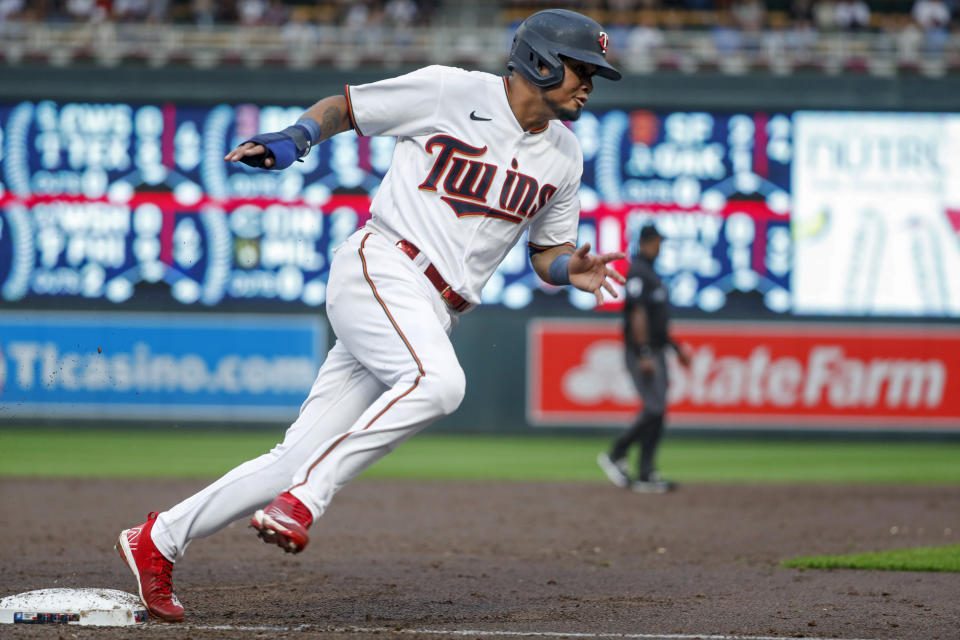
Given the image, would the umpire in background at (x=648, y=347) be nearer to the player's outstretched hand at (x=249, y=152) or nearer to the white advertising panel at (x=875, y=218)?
the white advertising panel at (x=875, y=218)

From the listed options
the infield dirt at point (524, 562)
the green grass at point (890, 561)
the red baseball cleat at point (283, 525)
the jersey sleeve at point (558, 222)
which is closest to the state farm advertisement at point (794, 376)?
the infield dirt at point (524, 562)

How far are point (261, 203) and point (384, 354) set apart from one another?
34.5 ft

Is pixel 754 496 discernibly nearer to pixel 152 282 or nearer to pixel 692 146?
Result: pixel 692 146

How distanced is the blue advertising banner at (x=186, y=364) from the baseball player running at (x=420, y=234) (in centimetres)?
1042

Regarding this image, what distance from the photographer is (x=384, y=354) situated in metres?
4.03

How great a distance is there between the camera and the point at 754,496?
9.37 m

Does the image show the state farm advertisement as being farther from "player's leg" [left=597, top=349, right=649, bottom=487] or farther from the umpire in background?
the umpire in background

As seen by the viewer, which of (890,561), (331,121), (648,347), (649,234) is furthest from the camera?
(648,347)

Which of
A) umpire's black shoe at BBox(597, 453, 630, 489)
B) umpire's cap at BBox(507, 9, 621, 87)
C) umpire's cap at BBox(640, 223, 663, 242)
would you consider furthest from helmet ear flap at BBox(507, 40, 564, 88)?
umpire's black shoe at BBox(597, 453, 630, 489)

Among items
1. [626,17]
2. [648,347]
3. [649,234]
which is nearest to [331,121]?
[649,234]

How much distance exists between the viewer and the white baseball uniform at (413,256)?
404 centimetres

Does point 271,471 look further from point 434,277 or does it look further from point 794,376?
point 794,376

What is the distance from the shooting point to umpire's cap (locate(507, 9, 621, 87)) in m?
4.23

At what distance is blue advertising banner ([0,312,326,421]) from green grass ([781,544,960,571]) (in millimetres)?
9133
